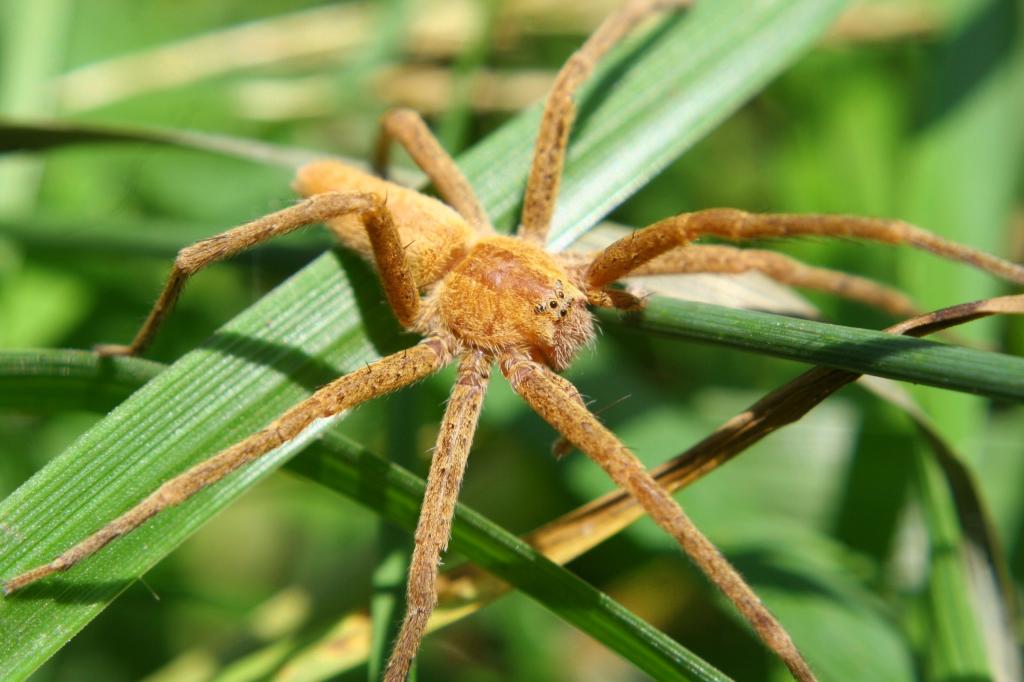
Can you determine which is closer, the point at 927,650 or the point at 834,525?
the point at 927,650

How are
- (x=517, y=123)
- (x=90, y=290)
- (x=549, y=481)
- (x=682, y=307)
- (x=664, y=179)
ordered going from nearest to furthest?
(x=682, y=307), (x=517, y=123), (x=549, y=481), (x=90, y=290), (x=664, y=179)

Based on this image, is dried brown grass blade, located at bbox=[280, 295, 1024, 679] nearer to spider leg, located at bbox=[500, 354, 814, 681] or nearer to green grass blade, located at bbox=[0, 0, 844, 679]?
spider leg, located at bbox=[500, 354, 814, 681]

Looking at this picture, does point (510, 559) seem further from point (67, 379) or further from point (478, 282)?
point (67, 379)

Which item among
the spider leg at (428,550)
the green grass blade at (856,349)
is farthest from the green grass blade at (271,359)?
the green grass blade at (856,349)

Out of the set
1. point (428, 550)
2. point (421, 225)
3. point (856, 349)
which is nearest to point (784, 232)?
point (856, 349)

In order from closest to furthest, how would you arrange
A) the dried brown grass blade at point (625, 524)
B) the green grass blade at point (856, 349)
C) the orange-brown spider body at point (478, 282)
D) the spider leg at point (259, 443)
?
the green grass blade at point (856, 349)
the spider leg at point (259, 443)
the dried brown grass blade at point (625, 524)
the orange-brown spider body at point (478, 282)

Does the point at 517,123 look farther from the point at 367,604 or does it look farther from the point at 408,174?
the point at 367,604

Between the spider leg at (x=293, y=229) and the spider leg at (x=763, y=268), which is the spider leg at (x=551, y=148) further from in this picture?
the spider leg at (x=293, y=229)

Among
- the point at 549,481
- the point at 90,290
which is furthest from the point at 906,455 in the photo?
the point at 90,290

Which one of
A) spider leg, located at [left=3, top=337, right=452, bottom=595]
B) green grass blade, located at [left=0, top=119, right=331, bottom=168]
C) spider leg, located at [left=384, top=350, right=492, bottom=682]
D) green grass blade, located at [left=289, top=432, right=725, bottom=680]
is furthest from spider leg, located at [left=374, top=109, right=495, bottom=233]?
green grass blade, located at [left=289, top=432, right=725, bottom=680]
